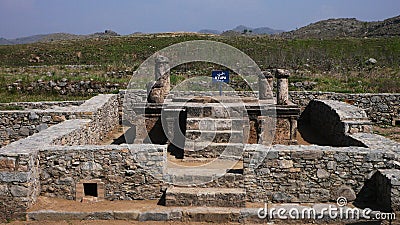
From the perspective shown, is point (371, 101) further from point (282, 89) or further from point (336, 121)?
point (282, 89)

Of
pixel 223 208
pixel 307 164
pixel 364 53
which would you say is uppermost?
pixel 364 53

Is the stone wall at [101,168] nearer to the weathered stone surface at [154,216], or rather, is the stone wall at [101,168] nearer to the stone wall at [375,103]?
the weathered stone surface at [154,216]

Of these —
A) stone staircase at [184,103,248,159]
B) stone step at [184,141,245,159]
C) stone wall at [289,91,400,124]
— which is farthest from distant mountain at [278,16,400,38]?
stone step at [184,141,245,159]

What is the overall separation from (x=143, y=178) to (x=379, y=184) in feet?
13.1

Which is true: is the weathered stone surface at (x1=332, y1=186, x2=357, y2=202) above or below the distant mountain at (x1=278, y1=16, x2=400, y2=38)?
below

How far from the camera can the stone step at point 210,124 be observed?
34.5 ft

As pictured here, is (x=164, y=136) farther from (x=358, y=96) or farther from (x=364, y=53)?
(x=364, y=53)

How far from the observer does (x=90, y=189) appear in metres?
7.56

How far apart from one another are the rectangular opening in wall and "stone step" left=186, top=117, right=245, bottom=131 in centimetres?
347

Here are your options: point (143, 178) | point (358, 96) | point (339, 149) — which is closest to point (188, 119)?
point (143, 178)

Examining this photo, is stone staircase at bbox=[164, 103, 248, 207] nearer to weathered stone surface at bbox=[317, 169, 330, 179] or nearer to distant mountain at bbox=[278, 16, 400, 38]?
weathered stone surface at bbox=[317, 169, 330, 179]

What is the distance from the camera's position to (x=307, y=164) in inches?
292

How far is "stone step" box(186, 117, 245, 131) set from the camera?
34.5 feet

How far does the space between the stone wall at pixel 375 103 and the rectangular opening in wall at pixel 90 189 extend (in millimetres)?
9724
